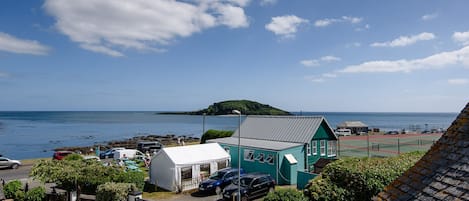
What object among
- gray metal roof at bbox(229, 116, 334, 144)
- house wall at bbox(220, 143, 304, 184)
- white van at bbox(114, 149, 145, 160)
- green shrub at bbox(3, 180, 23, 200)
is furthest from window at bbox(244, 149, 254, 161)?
green shrub at bbox(3, 180, 23, 200)

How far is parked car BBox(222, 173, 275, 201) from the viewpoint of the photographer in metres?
22.2

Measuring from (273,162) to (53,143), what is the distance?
227 ft

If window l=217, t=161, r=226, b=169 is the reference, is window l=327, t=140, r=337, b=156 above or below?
above

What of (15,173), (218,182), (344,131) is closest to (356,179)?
(218,182)

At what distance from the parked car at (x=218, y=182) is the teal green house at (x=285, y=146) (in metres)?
3.51

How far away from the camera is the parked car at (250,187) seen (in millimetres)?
22250

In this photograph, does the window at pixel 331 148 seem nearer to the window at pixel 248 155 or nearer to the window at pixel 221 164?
the window at pixel 248 155

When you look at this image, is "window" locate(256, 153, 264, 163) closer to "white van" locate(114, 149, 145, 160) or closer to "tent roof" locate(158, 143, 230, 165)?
"tent roof" locate(158, 143, 230, 165)

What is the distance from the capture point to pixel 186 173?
2672 centimetres

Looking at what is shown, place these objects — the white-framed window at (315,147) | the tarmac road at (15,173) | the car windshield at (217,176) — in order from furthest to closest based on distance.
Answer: the white-framed window at (315,147) < the tarmac road at (15,173) < the car windshield at (217,176)

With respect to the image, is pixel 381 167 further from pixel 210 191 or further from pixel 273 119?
pixel 273 119

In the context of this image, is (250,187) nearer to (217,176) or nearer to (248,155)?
(217,176)

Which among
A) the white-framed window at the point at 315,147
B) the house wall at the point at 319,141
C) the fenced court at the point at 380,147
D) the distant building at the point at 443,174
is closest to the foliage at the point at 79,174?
the house wall at the point at 319,141


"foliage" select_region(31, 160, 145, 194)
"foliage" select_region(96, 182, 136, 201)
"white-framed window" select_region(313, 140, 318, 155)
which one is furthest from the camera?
"white-framed window" select_region(313, 140, 318, 155)
